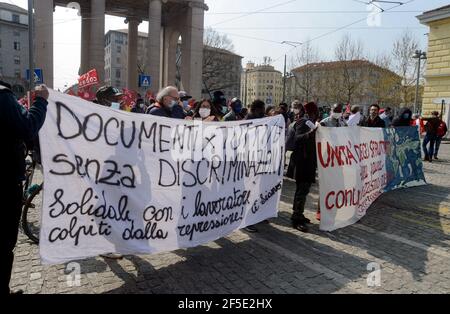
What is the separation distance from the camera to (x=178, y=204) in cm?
382

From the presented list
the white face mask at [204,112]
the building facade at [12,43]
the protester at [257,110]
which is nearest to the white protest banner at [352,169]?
Answer: the protester at [257,110]

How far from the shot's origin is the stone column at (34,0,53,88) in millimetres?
25891

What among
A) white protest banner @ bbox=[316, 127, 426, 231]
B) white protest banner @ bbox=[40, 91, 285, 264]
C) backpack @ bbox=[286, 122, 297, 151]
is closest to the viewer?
white protest banner @ bbox=[40, 91, 285, 264]

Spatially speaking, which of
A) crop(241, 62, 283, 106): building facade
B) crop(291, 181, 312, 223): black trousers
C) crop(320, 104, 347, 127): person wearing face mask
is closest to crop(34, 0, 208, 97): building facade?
crop(320, 104, 347, 127): person wearing face mask

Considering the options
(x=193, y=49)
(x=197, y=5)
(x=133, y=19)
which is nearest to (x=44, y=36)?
(x=193, y=49)

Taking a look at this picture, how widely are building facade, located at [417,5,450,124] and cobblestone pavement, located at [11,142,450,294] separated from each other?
21.3 m

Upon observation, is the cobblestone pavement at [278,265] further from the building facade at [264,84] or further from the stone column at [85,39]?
the building facade at [264,84]

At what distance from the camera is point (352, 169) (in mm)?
5715

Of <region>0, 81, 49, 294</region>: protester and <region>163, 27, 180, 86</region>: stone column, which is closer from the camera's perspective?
<region>0, 81, 49, 294</region>: protester

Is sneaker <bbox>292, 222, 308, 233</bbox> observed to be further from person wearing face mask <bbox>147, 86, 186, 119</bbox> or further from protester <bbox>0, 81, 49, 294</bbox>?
protester <bbox>0, 81, 49, 294</bbox>

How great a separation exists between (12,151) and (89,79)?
6.91m

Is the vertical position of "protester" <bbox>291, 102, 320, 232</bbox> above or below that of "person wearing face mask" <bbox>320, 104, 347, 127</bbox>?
below

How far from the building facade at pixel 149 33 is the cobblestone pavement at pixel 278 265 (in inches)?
994
